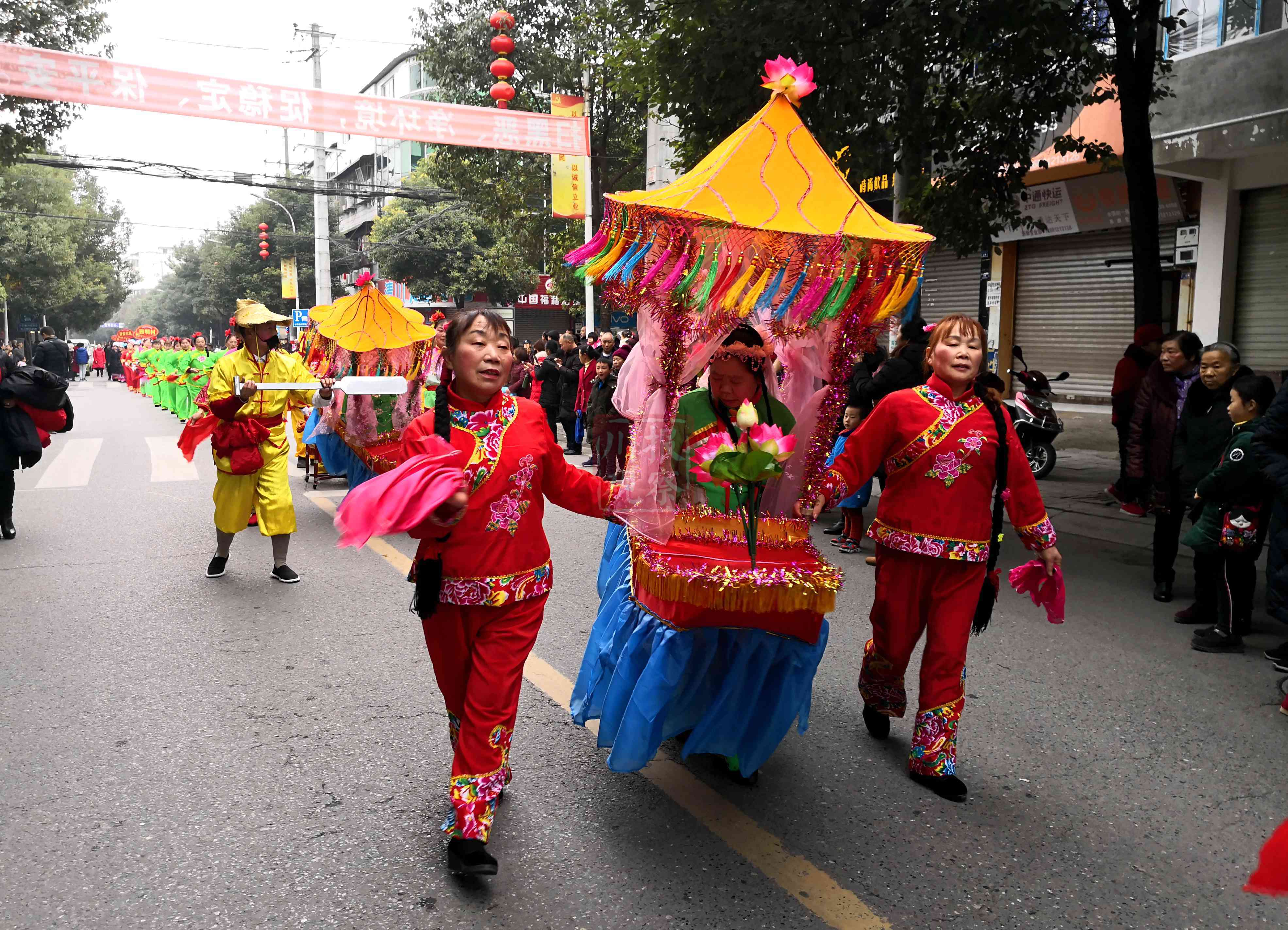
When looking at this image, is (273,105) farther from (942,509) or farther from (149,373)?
(149,373)

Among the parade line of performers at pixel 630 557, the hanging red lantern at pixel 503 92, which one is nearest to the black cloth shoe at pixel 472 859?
the parade line of performers at pixel 630 557

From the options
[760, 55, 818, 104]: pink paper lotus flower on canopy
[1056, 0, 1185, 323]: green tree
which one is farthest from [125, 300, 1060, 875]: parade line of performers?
[1056, 0, 1185, 323]: green tree

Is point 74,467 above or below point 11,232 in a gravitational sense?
below

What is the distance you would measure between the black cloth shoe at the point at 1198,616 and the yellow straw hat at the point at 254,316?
568cm

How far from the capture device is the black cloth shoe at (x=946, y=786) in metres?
3.42

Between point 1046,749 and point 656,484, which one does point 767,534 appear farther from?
point 1046,749

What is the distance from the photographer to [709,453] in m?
3.20

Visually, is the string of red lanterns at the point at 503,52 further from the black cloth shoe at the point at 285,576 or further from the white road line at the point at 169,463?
the black cloth shoe at the point at 285,576

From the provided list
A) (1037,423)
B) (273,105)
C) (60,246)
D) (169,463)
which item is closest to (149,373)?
(273,105)

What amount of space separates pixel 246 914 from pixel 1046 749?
289 centimetres

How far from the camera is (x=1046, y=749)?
386cm

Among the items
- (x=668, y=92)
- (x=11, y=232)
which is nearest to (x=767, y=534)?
(x=668, y=92)

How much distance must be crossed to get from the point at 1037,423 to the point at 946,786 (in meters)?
8.53

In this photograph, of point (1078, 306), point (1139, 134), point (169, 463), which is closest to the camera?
point (1139, 134)
